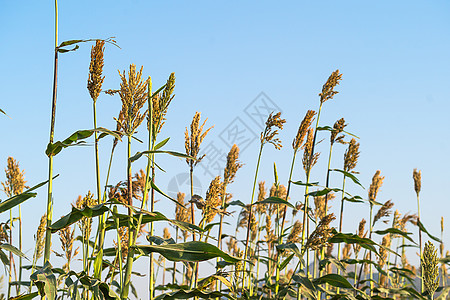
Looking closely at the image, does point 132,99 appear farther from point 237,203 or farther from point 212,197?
point 237,203

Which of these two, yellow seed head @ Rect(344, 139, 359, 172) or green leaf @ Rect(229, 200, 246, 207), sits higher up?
yellow seed head @ Rect(344, 139, 359, 172)

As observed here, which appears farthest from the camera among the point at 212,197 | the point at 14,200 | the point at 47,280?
the point at 212,197

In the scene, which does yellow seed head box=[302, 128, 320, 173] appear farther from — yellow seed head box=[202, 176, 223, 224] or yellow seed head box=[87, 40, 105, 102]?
yellow seed head box=[87, 40, 105, 102]

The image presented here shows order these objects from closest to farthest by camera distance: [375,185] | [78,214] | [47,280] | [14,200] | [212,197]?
[47,280] < [78,214] < [14,200] < [212,197] < [375,185]

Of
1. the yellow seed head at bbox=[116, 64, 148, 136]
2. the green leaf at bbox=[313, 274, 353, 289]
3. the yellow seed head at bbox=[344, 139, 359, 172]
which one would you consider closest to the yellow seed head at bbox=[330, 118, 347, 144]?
the yellow seed head at bbox=[344, 139, 359, 172]

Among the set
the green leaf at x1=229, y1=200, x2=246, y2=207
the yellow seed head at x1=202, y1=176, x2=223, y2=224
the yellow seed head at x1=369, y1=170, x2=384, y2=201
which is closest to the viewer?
the yellow seed head at x1=202, y1=176, x2=223, y2=224

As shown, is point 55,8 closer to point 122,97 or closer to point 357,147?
point 122,97

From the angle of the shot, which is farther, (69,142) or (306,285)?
(306,285)

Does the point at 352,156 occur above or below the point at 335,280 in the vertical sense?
above

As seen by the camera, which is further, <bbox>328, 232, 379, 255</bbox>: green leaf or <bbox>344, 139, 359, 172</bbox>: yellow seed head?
<bbox>344, 139, 359, 172</bbox>: yellow seed head

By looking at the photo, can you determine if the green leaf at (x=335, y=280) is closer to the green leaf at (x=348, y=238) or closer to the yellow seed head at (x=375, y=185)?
the green leaf at (x=348, y=238)

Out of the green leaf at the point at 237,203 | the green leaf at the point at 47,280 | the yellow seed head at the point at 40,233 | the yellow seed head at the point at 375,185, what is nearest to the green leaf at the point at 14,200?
the green leaf at the point at 47,280

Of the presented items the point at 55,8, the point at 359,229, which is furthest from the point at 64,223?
the point at 359,229

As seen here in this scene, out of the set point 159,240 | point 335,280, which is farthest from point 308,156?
point 159,240
